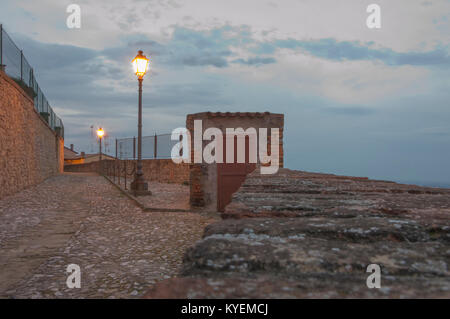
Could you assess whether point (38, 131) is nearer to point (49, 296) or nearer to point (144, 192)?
point (144, 192)

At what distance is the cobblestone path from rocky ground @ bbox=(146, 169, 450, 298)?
2.01 metres

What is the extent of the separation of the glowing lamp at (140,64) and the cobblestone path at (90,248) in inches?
202

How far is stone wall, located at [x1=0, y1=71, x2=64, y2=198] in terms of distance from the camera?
31.8 feet

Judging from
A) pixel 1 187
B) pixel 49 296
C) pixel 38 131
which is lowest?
pixel 49 296

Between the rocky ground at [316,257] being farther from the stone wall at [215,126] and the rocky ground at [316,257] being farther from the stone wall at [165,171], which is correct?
the stone wall at [165,171]

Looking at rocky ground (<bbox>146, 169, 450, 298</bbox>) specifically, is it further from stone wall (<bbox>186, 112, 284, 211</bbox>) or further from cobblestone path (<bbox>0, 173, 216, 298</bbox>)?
stone wall (<bbox>186, 112, 284, 211</bbox>)

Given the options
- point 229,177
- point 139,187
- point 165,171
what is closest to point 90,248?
point 229,177

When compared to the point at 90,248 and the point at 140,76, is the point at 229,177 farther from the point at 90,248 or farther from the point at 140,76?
the point at 90,248

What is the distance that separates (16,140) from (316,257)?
12.4 m

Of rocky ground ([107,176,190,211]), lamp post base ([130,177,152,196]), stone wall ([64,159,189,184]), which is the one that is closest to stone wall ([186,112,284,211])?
rocky ground ([107,176,190,211])

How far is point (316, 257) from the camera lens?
1.09 m
